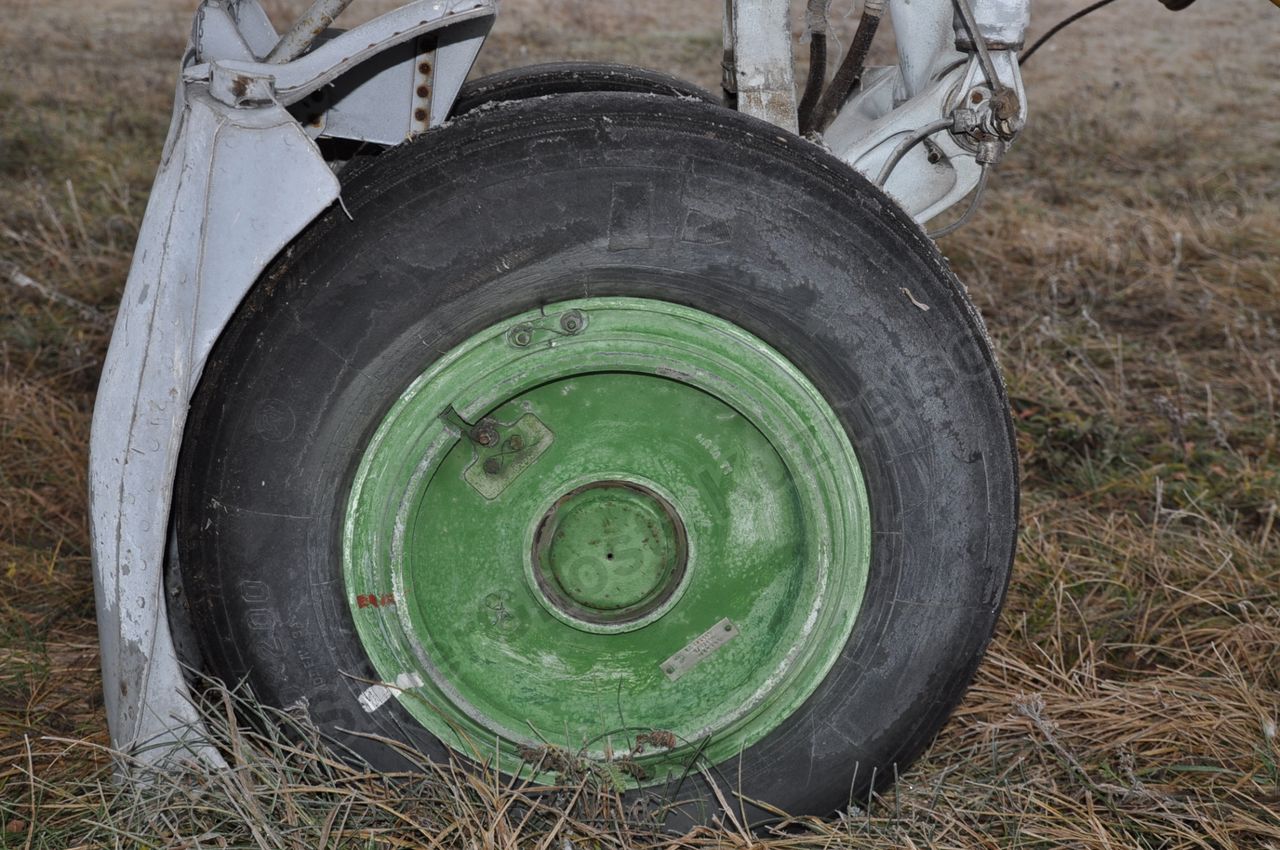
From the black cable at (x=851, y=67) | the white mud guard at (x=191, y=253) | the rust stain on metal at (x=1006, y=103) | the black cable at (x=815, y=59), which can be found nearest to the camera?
the white mud guard at (x=191, y=253)

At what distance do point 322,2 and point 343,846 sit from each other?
48.7 inches

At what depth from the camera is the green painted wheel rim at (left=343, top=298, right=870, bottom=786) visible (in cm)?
168

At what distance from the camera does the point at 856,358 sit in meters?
1.66

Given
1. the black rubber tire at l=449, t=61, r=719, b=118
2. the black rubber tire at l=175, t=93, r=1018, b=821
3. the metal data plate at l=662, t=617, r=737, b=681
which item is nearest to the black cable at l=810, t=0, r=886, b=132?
the black rubber tire at l=449, t=61, r=719, b=118

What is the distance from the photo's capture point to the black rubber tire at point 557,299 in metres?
1.58

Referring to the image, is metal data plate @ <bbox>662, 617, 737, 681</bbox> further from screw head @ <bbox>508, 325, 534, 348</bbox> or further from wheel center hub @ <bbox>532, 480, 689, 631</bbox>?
screw head @ <bbox>508, 325, 534, 348</bbox>

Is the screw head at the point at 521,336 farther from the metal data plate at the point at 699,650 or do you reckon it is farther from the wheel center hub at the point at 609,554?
the metal data plate at the point at 699,650

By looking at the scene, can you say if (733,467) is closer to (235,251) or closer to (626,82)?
(235,251)

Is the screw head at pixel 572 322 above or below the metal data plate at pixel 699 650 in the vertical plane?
above

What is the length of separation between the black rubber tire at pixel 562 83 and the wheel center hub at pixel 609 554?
934 mm

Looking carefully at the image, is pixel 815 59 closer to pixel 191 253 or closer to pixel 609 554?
pixel 609 554

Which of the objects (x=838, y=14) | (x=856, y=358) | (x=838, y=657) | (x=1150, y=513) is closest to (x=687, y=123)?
(x=856, y=358)

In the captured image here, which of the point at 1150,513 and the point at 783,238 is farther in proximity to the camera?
the point at 1150,513

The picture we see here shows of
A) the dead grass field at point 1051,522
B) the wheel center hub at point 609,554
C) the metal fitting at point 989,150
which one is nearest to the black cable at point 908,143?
the metal fitting at point 989,150
